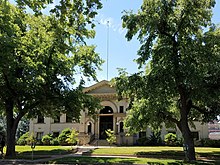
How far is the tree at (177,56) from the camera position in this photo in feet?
62.3

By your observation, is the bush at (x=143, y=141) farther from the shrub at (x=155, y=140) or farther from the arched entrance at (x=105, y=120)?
the arched entrance at (x=105, y=120)

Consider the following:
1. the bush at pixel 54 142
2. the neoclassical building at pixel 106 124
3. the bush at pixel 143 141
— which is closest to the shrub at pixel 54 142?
the bush at pixel 54 142

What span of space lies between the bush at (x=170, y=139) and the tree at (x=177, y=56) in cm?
1925

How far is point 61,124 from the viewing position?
164ft

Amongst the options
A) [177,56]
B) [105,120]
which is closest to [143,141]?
[105,120]

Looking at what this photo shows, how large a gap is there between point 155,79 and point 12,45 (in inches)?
451

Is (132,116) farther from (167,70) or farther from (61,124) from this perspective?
(61,124)

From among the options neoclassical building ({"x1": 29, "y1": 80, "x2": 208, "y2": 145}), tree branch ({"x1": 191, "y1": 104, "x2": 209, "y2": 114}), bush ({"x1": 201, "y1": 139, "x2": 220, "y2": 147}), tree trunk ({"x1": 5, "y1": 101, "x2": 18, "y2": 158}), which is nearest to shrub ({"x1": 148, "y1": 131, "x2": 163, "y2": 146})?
neoclassical building ({"x1": 29, "y1": 80, "x2": 208, "y2": 145})

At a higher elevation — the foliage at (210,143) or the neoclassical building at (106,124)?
the neoclassical building at (106,124)

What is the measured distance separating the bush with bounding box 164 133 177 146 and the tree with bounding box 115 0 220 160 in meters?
19.3

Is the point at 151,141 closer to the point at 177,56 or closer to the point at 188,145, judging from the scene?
the point at 188,145

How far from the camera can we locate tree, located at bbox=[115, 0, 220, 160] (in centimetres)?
1900

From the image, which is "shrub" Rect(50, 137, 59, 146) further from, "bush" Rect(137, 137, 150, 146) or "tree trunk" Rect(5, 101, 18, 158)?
"tree trunk" Rect(5, 101, 18, 158)

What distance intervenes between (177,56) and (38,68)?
1151 cm
